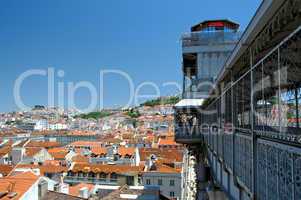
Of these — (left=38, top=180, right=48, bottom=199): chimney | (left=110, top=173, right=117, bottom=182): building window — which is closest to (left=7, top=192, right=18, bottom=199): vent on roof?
(left=38, top=180, right=48, bottom=199): chimney

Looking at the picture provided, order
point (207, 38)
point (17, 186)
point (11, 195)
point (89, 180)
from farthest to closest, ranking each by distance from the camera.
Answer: point (89, 180), point (207, 38), point (17, 186), point (11, 195)

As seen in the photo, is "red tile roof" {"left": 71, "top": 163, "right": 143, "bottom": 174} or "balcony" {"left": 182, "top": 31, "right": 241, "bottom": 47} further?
"red tile roof" {"left": 71, "top": 163, "right": 143, "bottom": 174}

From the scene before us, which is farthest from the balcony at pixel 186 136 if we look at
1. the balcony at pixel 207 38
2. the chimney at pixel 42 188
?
the chimney at pixel 42 188

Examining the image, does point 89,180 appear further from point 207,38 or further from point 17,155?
point 207,38

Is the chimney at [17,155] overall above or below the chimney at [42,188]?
below

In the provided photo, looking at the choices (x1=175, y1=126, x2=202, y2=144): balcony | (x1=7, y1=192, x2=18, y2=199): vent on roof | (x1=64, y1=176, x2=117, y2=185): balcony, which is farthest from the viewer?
(x1=64, y1=176, x2=117, y2=185): balcony

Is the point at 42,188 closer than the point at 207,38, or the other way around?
the point at 207,38

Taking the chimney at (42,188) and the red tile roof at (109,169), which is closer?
the chimney at (42,188)

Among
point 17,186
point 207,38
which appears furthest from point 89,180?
point 207,38

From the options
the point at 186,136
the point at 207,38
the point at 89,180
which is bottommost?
the point at 89,180

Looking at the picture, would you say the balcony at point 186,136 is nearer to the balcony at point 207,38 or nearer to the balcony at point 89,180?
the balcony at point 207,38

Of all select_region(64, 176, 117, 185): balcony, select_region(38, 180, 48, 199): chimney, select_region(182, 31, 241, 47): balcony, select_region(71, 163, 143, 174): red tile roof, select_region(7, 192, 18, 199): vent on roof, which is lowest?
select_region(64, 176, 117, 185): balcony

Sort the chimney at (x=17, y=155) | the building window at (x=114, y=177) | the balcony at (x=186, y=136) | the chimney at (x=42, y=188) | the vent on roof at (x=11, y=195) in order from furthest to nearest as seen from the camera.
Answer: the chimney at (x=17, y=155) < the building window at (x=114, y=177) < the chimney at (x=42, y=188) < the balcony at (x=186, y=136) < the vent on roof at (x=11, y=195)

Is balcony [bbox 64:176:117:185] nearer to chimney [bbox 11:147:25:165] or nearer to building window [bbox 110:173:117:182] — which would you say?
building window [bbox 110:173:117:182]
